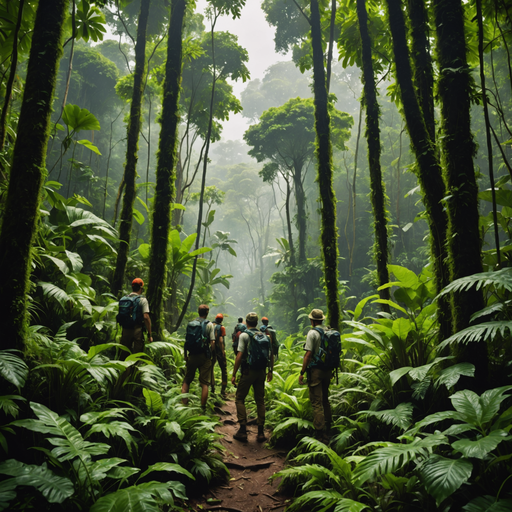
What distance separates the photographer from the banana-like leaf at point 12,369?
2.51m

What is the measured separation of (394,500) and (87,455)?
247 cm

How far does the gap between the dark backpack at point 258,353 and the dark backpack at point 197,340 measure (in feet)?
2.60

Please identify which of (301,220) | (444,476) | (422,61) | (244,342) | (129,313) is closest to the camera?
(444,476)

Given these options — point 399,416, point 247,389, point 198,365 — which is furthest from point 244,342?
point 399,416

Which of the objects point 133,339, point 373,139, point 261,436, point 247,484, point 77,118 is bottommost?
point 247,484

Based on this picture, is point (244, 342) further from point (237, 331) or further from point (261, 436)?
point (237, 331)

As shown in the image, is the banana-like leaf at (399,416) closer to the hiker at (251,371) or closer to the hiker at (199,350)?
the hiker at (251,371)

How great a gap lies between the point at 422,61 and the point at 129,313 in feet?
19.7

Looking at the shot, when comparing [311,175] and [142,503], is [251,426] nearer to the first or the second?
[142,503]

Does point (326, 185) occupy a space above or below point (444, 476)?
above

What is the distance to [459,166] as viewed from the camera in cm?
310

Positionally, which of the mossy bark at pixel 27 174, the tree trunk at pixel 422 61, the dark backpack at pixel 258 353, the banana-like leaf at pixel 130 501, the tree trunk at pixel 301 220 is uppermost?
the tree trunk at pixel 301 220

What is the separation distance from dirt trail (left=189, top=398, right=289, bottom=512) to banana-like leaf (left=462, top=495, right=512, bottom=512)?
194cm

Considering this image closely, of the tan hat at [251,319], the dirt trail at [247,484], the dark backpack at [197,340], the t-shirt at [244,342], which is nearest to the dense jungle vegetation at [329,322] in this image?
the dirt trail at [247,484]
